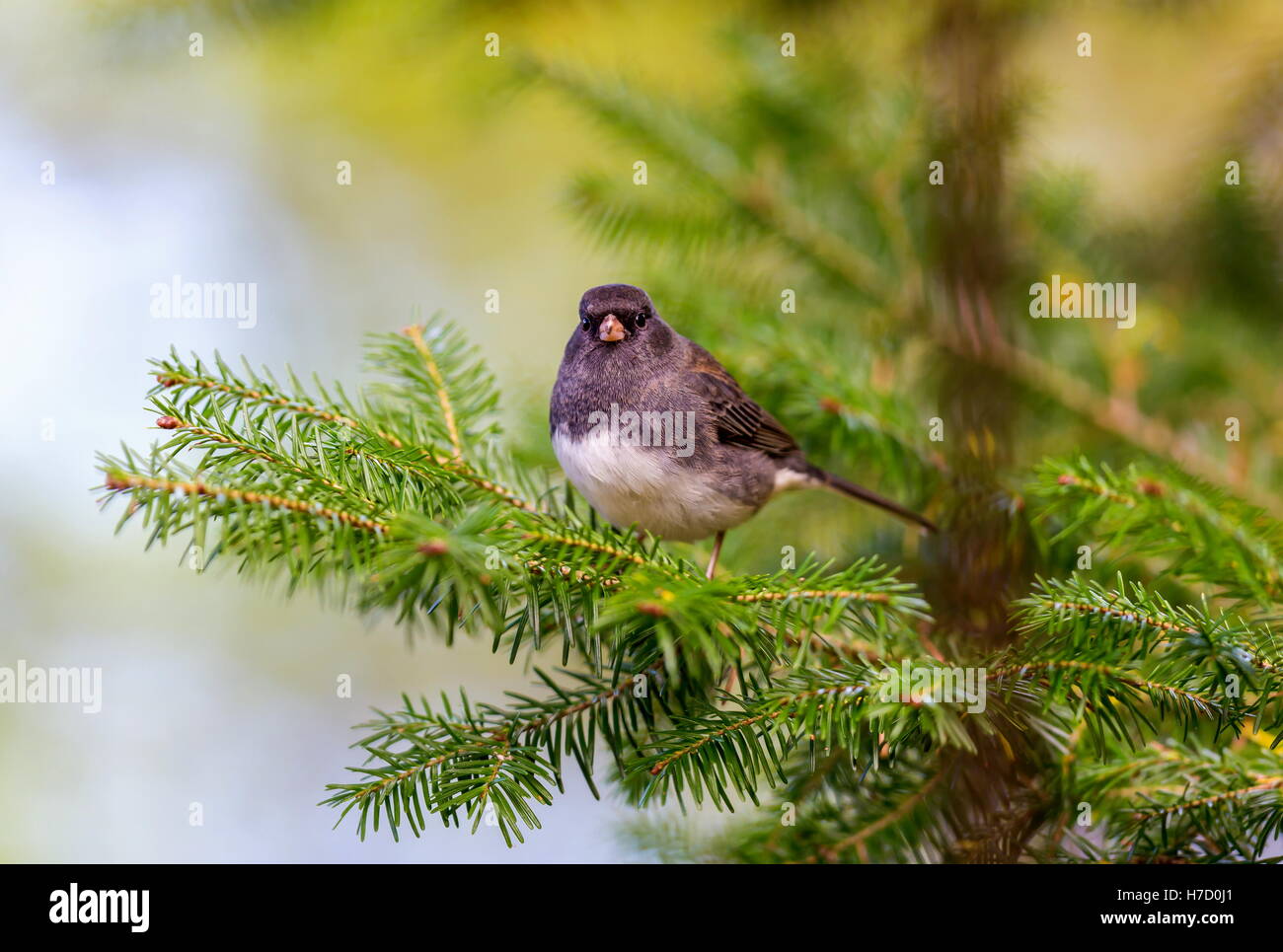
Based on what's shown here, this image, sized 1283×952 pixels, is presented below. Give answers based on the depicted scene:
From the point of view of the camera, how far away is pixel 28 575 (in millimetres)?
2588

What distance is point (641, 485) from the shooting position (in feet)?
3.98

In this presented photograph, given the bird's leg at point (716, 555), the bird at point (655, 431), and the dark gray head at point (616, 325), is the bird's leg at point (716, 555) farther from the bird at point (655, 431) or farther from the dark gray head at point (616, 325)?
the dark gray head at point (616, 325)

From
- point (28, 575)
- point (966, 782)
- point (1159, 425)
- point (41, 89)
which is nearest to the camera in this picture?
point (966, 782)

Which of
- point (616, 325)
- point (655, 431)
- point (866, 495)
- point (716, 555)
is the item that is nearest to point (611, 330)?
point (616, 325)

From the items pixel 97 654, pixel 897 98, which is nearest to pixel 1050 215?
pixel 897 98

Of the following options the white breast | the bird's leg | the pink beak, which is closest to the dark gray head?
the pink beak

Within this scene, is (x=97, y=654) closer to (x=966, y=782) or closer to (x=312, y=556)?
(x=312, y=556)

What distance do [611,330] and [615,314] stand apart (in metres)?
0.03

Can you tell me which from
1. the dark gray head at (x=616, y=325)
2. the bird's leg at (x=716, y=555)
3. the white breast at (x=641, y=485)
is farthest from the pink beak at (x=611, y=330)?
the bird's leg at (x=716, y=555)

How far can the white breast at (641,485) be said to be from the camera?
1.20 metres

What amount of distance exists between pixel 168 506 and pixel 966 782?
0.79 m

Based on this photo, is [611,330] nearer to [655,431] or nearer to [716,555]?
[655,431]

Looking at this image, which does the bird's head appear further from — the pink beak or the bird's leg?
the bird's leg

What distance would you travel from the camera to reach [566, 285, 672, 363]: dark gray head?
1.31 meters
